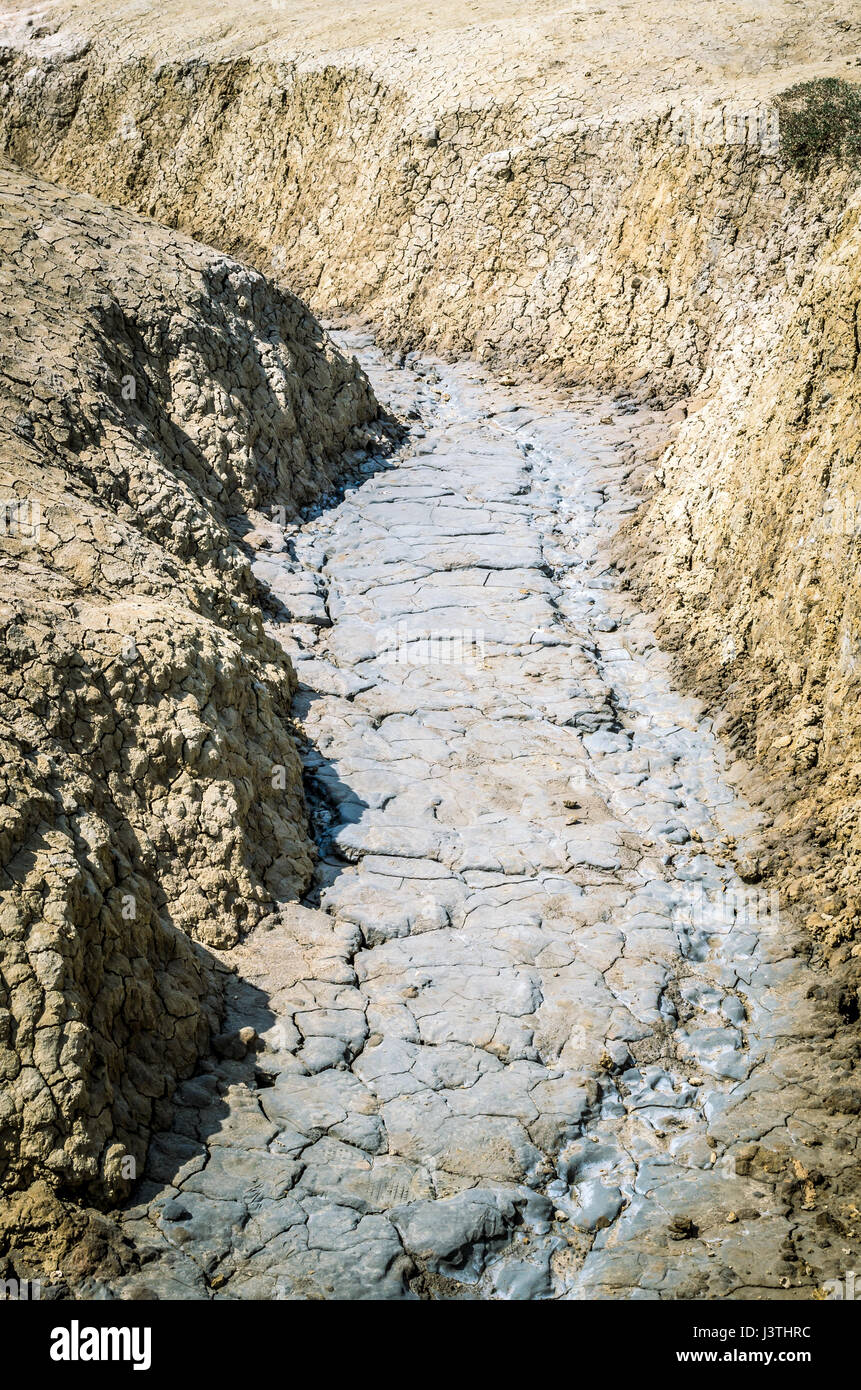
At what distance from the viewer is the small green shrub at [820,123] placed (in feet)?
36.5

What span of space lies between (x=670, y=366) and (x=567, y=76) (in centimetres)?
456

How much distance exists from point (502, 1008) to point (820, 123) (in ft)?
33.1

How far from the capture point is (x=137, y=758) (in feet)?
17.1

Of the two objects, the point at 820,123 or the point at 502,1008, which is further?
the point at 820,123

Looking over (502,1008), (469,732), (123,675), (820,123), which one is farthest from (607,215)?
(502,1008)

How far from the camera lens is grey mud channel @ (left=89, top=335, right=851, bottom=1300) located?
386 cm

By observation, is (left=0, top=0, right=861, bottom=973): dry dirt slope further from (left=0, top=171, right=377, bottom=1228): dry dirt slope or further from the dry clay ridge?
(left=0, top=171, right=377, bottom=1228): dry dirt slope

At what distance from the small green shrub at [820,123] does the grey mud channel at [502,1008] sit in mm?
5870

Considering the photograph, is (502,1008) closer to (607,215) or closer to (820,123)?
(820,123)

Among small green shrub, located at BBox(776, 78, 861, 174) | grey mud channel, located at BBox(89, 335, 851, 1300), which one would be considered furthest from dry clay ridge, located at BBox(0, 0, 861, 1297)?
small green shrub, located at BBox(776, 78, 861, 174)

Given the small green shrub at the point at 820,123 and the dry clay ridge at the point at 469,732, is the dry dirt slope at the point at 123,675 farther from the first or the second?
the small green shrub at the point at 820,123

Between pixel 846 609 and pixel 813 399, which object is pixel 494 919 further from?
pixel 813 399

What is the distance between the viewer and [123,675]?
5.25 m

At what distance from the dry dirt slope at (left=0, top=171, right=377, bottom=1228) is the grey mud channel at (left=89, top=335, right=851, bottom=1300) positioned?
298 mm
